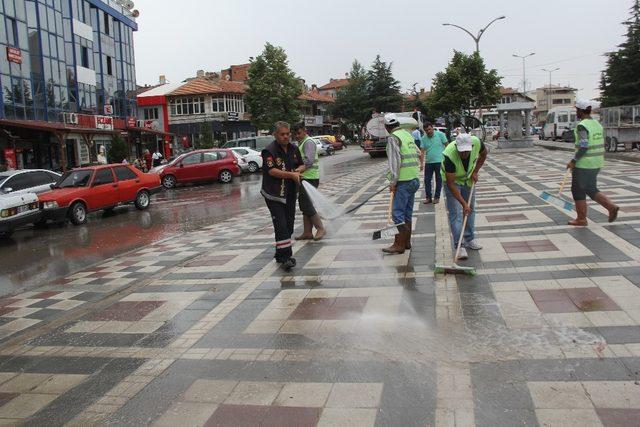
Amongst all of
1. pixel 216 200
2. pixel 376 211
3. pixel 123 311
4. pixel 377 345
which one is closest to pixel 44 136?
pixel 216 200

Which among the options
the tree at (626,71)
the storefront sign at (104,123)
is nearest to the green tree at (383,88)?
the tree at (626,71)

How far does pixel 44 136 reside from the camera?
29.8 meters

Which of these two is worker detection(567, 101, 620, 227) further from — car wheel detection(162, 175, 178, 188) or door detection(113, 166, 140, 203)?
car wheel detection(162, 175, 178, 188)

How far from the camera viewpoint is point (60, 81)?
31.9 metres

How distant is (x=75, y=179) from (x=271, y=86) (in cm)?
3815

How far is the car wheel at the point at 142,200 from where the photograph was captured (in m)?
17.0

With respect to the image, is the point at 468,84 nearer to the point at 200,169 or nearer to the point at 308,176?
the point at 200,169

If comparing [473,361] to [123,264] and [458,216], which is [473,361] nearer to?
[458,216]

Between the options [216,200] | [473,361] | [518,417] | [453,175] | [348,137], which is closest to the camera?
[518,417]

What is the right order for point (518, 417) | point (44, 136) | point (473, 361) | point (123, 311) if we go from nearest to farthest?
1. point (518, 417)
2. point (473, 361)
3. point (123, 311)
4. point (44, 136)

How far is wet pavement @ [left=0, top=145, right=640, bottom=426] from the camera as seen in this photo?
3518mm

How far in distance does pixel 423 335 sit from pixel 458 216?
8.55 ft

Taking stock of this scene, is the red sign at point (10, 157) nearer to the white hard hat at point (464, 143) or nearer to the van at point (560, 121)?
the white hard hat at point (464, 143)

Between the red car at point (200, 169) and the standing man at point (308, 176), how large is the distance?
1630cm
